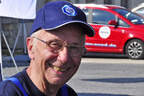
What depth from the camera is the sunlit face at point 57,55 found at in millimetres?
1707

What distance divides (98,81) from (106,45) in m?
4.31

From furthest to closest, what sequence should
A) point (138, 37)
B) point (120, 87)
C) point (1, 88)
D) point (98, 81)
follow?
1. point (138, 37)
2. point (98, 81)
3. point (120, 87)
4. point (1, 88)

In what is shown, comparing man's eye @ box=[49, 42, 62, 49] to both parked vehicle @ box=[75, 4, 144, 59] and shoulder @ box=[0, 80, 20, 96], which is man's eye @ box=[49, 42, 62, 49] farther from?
parked vehicle @ box=[75, 4, 144, 59]

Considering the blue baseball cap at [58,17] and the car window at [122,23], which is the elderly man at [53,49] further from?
the car window at [122,23]

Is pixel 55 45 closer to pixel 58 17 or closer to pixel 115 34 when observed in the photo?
pixel 58 17

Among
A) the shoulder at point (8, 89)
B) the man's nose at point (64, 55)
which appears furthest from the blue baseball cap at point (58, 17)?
the shoulder at point (8, 89)

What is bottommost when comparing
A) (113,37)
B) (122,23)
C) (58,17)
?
(113,37)

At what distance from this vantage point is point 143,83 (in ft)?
30.0

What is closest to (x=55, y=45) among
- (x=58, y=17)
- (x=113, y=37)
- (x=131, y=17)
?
(x=58, y=17)

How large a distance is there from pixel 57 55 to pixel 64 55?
0.10 feet

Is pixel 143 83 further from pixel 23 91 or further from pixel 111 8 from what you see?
pixel 23 91

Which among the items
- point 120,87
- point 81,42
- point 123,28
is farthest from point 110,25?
point 81,42

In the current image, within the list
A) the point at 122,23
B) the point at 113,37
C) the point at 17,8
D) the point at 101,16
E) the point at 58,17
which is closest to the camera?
the point at 58,17

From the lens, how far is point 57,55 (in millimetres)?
1701
